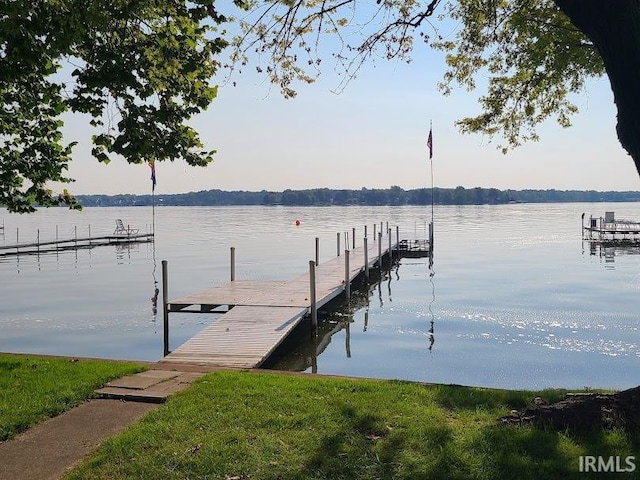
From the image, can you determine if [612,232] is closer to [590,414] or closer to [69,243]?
[69,243]

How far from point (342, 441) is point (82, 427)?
2.93 m

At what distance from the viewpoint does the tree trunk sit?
593cm

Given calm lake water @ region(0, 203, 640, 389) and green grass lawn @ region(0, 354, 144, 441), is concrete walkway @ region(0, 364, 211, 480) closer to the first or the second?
green grass lawn @ region(0, 354, 144, 441)

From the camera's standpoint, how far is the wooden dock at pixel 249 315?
12.2m

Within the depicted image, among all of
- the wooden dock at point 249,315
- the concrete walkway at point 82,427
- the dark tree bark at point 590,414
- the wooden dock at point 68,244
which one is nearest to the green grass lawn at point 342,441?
the dark tree bark at point 590,414

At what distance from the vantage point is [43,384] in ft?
27.3

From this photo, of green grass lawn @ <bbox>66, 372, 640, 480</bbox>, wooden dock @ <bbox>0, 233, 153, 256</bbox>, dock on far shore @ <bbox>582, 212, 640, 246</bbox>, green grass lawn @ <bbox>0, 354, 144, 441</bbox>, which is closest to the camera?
green grass lawn @ <bbox>66, 372, 640, 480</bbox>

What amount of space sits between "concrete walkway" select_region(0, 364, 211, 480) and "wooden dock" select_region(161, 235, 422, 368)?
310 centimetres

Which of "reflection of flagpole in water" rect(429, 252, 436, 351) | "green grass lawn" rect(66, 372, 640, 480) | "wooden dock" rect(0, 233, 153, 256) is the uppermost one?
"green grass lawn" rect(66, 372, 640, 480)

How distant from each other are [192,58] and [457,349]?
33.9 ft

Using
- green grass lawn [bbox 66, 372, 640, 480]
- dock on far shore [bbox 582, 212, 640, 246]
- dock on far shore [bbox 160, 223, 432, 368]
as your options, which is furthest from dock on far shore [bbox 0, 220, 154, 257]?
green grass lawn [bbox 66, 372, 640, 480]

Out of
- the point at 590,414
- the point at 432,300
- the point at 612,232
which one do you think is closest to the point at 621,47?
the point at 590,414

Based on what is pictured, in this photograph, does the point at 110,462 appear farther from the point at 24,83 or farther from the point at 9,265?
the point at 9,265

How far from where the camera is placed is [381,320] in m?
20.0
